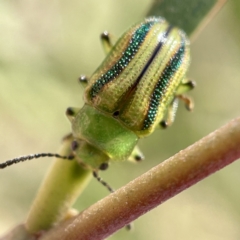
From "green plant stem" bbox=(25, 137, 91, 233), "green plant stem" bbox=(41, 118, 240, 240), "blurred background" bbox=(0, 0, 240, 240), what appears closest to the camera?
"green plant stem" bbox=(41, 118, 240, 240)

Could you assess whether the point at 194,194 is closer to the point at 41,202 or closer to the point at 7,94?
the point at 7,94

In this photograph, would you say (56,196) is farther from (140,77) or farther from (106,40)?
(106,40)

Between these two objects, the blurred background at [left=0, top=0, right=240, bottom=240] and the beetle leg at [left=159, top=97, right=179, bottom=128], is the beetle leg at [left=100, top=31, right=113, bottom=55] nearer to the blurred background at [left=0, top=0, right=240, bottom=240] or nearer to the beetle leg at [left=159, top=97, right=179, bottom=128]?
the beetle leg at [left=159, top=97, right=179, bottom=128]

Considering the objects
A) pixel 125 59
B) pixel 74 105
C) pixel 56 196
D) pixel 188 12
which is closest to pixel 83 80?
pixel 125 59

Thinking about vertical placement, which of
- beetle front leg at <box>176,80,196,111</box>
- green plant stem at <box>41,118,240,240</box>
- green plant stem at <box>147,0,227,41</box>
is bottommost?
green plant stem at <box>41,118,240,240</box>

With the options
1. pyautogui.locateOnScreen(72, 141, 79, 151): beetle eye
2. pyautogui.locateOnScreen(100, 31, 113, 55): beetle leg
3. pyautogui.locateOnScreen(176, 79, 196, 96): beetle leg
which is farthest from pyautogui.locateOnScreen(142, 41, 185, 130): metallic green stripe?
pyautogui.locateOnScreen(100, 31, 113, 55): beetle leg

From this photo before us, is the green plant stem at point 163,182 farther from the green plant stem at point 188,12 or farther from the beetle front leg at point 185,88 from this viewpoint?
the beetle front leg at point 185,88

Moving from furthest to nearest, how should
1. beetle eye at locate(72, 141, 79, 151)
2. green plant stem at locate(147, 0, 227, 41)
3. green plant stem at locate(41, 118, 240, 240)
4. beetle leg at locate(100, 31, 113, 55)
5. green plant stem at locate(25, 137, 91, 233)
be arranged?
beetle leg at locate(100, 31, 113, 55), beetle eye at locate(72, 141, 79, 151), green plant stem at locate(147, 0, 227, 41), green plant stem at locate(25, 137, 91, 233), green plant stem at locate(41, 118, 240, 240)

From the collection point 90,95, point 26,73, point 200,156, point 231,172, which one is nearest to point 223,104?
point 231,172
